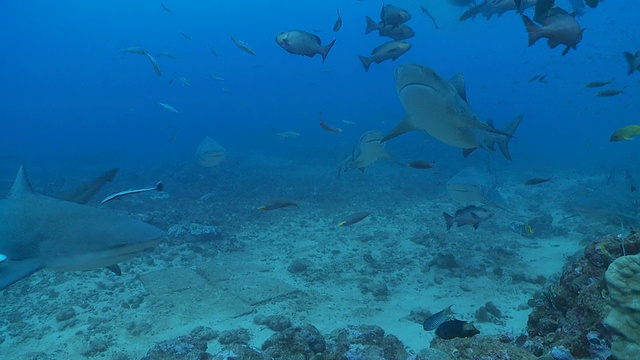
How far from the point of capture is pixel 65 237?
296 centimetres

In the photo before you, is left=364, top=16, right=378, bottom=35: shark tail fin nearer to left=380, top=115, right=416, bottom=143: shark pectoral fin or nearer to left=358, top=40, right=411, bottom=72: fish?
left=358, top=40, right=411, bottom=72: fish

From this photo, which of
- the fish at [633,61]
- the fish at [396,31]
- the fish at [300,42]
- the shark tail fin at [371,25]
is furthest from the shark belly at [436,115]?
the fish at [633,61]

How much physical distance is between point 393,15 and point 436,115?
14.4 feet

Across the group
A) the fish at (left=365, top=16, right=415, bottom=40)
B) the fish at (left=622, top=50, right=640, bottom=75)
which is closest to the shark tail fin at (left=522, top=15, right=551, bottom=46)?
the fish at (left=365, top=16, right=415, bottom=40)

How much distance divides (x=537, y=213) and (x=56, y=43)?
187064 millimetres

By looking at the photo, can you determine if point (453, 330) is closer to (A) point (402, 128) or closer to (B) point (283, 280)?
(A) point (402, 128)

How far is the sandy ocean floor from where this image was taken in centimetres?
591

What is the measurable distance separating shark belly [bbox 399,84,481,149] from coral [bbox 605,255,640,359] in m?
1.72

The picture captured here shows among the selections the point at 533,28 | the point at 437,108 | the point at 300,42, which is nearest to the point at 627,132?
the point at 533,28

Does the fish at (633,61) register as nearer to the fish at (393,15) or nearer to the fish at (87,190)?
the fish at (393,15)

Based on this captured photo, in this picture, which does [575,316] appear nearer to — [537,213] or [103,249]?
[103,249]

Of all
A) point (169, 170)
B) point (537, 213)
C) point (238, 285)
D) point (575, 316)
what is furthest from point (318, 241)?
point (169, 170)

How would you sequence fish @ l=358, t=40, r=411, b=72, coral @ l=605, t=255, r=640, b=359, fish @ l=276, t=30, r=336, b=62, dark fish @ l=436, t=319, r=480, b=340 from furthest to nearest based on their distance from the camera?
fish @ l=358, t=40, r=411, b=72 → fish @ l=276, t=30, r=336, b=62 → dark fish @ l=436, t=319, r=480, b=340 → coral @ l=605, t=255, r=640, b=359

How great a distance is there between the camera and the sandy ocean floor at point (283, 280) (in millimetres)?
5906
